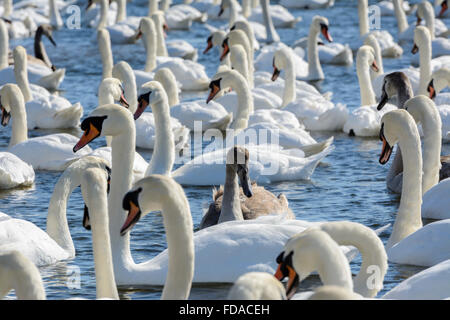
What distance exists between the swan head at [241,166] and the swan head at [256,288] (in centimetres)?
432

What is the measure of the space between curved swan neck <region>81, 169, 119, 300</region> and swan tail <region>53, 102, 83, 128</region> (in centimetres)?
798

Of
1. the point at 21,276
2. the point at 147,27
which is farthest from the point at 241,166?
the point at 147,27

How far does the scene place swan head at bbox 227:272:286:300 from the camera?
4.66 metres

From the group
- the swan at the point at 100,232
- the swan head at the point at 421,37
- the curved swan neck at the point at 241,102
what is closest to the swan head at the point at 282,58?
the swan head at the point at 421,37

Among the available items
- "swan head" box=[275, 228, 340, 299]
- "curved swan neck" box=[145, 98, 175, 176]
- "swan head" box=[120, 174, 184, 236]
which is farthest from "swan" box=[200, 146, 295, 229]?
"swan head" box=[275, 228, 340, 299]

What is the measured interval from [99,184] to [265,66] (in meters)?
13.8

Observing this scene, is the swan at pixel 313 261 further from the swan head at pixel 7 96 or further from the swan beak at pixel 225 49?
the swan beak at pixel 225 49

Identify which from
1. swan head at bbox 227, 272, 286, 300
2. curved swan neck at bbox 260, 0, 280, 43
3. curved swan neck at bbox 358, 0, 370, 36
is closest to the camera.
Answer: swan head at bbox 227, 272, 286, 300

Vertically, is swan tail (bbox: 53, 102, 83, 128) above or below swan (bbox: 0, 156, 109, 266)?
below

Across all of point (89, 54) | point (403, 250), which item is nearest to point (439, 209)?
point (403, 250)

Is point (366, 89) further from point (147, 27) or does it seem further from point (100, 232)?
point (100, 232)

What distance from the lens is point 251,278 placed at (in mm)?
4746

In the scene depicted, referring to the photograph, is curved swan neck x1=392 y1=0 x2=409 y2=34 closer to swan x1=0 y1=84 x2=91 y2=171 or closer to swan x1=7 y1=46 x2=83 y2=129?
swan x1=7 y1=46 x2=83 y2=129
